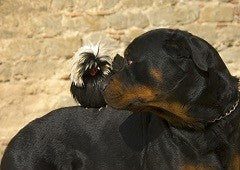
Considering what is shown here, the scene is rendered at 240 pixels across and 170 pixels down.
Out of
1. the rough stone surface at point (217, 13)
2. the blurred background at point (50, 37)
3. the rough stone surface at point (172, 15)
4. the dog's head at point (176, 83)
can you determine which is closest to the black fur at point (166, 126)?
the dog's head at point (176, 83)

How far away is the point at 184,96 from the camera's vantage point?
3.35 meters

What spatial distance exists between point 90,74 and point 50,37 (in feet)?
5.40

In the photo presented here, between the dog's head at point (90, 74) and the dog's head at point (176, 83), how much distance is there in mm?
635

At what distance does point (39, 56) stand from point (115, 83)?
2.33m

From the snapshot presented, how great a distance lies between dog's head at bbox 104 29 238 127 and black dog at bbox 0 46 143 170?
46 centimetres

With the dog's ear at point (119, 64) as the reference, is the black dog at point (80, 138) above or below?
below

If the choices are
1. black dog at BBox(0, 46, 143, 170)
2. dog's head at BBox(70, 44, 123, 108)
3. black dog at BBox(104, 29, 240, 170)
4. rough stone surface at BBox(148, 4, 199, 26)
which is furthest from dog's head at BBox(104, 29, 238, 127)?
rough stone surface at BBox(148, 4, 199, 26)

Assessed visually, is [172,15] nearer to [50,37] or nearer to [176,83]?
[50,37]

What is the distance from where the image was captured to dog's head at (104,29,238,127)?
335 centimetres

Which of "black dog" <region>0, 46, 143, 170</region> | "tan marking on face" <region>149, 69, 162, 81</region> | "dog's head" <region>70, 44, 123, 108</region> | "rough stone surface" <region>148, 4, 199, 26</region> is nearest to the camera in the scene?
"tan marking on face" <region>149, 69, 162, 81</region>

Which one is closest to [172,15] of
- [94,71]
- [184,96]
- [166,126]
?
[94,71]

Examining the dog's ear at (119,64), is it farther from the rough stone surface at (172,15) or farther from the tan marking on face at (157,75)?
the rough stone surface at (172,15)

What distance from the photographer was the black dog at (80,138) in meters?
3.86

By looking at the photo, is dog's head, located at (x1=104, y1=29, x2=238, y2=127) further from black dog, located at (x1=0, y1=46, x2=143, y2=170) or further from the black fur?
black dog, located at (x1=0, y1=46, x2=143, y2=170)
